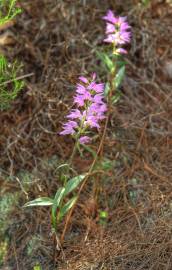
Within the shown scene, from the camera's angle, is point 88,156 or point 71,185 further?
point 88,156

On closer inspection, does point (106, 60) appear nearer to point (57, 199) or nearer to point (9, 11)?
point (9, 11)

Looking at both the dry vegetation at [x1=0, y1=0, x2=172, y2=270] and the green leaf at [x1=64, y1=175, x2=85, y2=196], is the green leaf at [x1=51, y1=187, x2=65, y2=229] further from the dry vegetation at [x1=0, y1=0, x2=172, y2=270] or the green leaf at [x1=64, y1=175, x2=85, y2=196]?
the dry vegetation at [x1=0, y1=0, x2=172, y2=270]

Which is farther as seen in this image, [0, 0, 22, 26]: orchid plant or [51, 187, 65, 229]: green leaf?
[0, 0, 22, 26]: orchid plant

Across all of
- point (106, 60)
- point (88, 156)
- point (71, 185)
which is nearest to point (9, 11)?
point (106, 60)

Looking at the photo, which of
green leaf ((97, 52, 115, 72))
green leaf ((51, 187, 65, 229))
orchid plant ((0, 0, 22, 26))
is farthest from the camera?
green leaf ((97, 52, 115, 72))

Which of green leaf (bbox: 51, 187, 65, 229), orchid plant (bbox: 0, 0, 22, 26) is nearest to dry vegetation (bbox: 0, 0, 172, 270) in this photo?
orchid plant (bbox: 0, 0, 22, 26)

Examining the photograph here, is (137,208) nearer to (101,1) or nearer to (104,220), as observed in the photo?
(104,220)

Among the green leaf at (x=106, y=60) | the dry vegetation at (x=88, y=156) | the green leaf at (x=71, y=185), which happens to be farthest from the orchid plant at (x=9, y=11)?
the green leaf at (x=71, y=185)

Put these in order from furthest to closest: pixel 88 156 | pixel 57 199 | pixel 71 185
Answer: pixel 88 156 < pixel 71 185 < pixel 57 199
